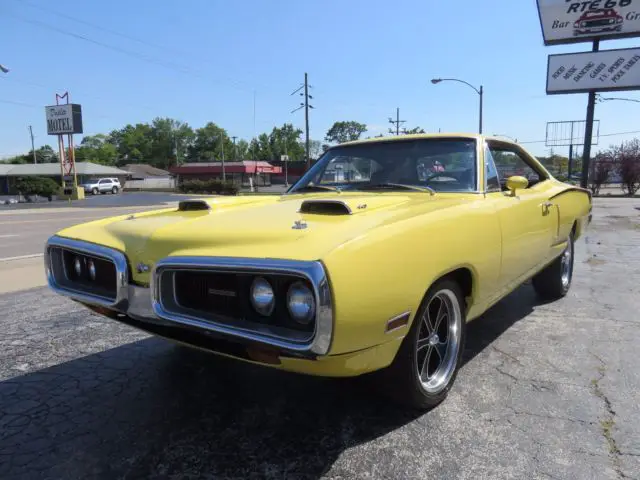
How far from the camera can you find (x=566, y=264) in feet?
16.9

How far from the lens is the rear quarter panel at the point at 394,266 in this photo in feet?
6.06

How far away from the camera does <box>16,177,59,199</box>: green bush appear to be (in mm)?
32656

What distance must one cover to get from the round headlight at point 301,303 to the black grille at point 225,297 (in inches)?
1.1

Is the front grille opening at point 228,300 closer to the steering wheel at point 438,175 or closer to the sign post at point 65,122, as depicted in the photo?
the steering wheel at point 438,175

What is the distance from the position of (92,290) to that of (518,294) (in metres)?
4.23

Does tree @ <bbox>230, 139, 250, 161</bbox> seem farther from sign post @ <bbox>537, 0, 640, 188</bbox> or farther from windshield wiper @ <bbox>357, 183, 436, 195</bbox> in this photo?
windshield wiper @ <bbox>357, 183, 436, 195</bbox>

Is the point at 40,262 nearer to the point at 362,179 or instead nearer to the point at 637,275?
the point at 362,179

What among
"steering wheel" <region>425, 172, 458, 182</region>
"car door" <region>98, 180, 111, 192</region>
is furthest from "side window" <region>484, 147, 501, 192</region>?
"car door" <region>98, 180, 111, 192</region>

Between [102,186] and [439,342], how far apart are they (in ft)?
178

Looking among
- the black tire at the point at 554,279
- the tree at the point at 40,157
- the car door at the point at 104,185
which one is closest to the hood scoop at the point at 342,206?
the black tire at the point at 554,279

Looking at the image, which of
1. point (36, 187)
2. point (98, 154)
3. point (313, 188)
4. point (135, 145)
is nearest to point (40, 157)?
point (98, 154)

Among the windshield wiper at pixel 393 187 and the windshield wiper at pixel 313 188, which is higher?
the windshield wiper at pixel 393 187

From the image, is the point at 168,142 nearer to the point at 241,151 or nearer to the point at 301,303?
the point at 241,151

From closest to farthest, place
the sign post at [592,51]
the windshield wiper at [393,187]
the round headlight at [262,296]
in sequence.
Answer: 1. the round headlight at [262,296]
2. the windshield wiper at [393,187]
3. the sign post at [592,51]
